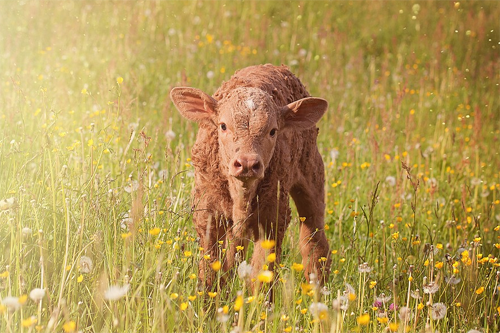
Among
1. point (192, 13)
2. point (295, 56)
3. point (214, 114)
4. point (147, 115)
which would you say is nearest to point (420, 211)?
point (214, 114)

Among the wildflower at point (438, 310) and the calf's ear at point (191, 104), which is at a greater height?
the calf's ear at point (191, 104)

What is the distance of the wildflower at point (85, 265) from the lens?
2.86 meters

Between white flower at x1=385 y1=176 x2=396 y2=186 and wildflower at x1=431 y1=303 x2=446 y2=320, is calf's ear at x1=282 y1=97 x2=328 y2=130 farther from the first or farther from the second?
white flower at x1=385 y1=176 x2=396 y2=186

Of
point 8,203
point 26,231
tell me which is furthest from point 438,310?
point 8,203

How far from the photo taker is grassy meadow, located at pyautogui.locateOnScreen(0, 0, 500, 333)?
2.86m

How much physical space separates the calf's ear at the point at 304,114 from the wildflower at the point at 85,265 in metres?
1.53

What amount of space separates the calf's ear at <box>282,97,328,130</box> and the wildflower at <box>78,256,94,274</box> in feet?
5.01

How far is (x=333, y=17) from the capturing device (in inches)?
403

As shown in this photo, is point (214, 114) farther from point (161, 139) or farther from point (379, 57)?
point (379, 57)

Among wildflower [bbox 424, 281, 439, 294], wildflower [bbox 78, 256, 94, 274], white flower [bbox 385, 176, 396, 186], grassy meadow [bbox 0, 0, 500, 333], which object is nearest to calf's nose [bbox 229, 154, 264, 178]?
grassy meadow [bbox 0, 0, 500, 333]

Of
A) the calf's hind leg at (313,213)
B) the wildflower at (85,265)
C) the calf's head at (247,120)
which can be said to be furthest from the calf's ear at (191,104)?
the wildflower at (85,265)

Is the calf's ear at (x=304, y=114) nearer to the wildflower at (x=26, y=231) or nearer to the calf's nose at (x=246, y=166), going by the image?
the calf's nose at (x=246, y=166)

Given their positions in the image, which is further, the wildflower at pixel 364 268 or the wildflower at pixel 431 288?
the wildflower at pixel 364 268

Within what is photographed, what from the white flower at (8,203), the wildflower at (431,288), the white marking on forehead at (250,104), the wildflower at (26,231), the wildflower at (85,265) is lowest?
the wildflower at (431,288)
